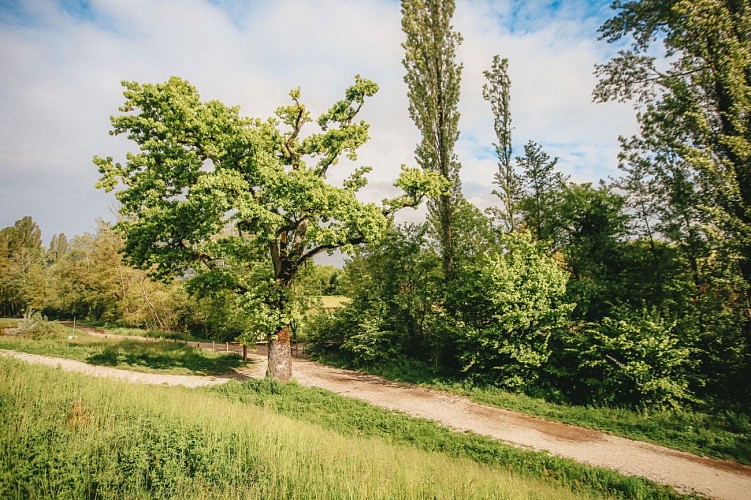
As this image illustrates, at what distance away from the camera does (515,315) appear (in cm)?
1493

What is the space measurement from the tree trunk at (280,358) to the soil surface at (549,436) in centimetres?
245

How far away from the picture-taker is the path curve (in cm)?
822

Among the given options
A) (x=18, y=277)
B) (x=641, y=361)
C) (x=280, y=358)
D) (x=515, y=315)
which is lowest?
(x=280, y=358)

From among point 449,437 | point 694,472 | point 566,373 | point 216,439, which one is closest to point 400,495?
point 216,439

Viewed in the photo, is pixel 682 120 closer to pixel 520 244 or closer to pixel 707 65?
pixel 707 65

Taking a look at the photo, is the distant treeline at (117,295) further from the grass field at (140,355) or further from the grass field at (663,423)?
the grass field at (663,423)

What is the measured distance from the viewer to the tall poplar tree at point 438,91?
20062 millimetres

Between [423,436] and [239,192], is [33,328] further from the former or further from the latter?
[423,436]

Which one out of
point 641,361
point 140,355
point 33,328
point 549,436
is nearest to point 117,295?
point 33,328

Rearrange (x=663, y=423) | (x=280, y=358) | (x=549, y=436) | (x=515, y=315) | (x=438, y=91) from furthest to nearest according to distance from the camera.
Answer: (x=438, y=91) → (x=280, y=358) → (x=515, y=315) → (x=663, y=423) → (x=549, y=436)

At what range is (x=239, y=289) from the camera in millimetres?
15898

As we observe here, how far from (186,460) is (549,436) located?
32.5 feet

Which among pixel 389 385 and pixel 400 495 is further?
pixel 389 385

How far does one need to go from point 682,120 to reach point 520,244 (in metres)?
7.20
